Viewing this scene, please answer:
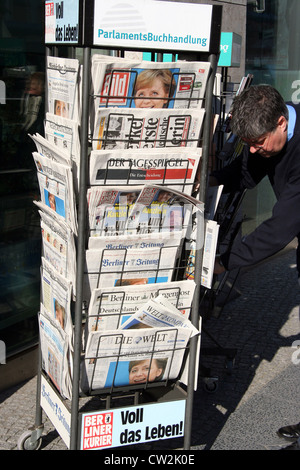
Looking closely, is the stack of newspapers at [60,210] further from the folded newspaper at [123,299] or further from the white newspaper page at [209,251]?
the white newspaper page at [209,251]

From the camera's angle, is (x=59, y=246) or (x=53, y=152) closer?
(x=53, y=152)

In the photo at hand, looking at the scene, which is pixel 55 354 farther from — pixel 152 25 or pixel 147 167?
pixel 152 25

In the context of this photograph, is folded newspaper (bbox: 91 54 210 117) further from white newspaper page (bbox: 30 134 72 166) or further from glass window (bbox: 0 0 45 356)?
glass window (bbox: 0 0 45 356)

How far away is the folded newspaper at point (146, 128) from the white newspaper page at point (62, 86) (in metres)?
0.16

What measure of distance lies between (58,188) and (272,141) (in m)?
1.11

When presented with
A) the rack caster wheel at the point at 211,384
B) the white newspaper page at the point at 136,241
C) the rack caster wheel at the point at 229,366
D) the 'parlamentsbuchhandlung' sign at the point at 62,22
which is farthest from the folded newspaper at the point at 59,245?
the rack caster wheel at the point at 229,366

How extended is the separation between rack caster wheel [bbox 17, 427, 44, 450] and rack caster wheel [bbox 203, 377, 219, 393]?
127 centimetres

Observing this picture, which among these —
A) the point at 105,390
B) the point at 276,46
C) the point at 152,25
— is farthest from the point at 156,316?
the point at 276,46

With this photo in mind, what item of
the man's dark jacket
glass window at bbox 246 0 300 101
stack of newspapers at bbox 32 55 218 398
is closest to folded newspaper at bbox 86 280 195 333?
stack of newspapers at bbox 32 55 218 398

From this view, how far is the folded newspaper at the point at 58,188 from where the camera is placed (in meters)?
2.83

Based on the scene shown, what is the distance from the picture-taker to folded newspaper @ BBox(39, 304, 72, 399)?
10.3ft

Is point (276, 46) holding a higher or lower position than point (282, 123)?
higher

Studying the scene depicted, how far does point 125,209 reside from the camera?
9.66 feet

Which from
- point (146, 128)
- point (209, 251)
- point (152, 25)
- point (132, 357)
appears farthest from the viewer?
point (209, 251)
